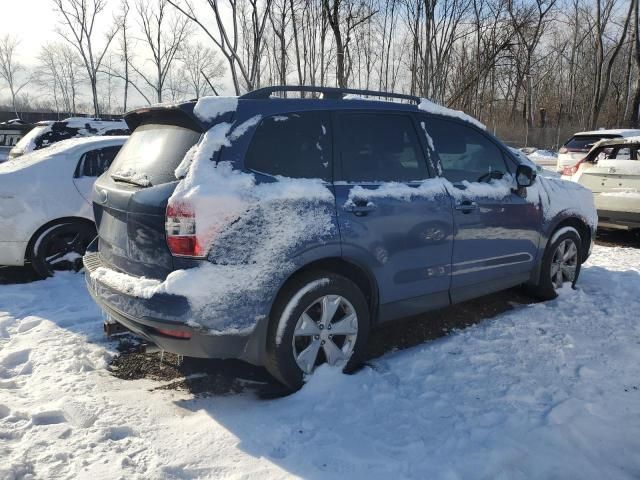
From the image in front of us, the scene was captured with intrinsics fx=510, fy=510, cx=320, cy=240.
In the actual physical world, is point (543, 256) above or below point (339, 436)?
above

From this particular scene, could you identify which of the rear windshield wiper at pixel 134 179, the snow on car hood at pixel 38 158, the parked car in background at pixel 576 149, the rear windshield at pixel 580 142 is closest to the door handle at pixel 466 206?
the rear windshield wiper at pixel 134 179

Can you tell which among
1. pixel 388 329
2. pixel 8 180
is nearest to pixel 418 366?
pixel 388 329

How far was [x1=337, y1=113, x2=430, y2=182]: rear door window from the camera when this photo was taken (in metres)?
3.31

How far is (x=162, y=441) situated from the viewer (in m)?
2.67

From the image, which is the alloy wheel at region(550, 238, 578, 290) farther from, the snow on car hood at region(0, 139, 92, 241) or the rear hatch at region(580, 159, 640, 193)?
the snow on car hood at region(0, 139, 92, 241)

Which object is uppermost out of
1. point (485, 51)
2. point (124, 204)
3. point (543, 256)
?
point (485, 51)

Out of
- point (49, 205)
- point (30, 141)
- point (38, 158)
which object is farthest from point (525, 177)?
point (30, 141)

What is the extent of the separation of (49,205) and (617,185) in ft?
24.5

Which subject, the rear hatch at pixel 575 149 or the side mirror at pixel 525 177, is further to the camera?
the rear hatch at pixel 575 149

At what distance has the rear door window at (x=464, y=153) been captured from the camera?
152 inches

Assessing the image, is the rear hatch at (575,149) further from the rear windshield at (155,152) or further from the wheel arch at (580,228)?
the rear windshield at (155,152)

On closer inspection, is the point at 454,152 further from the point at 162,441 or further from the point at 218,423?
the point at 162,441

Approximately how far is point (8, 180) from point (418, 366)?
4.48 meters

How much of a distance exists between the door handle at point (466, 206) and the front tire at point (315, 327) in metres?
1.08
